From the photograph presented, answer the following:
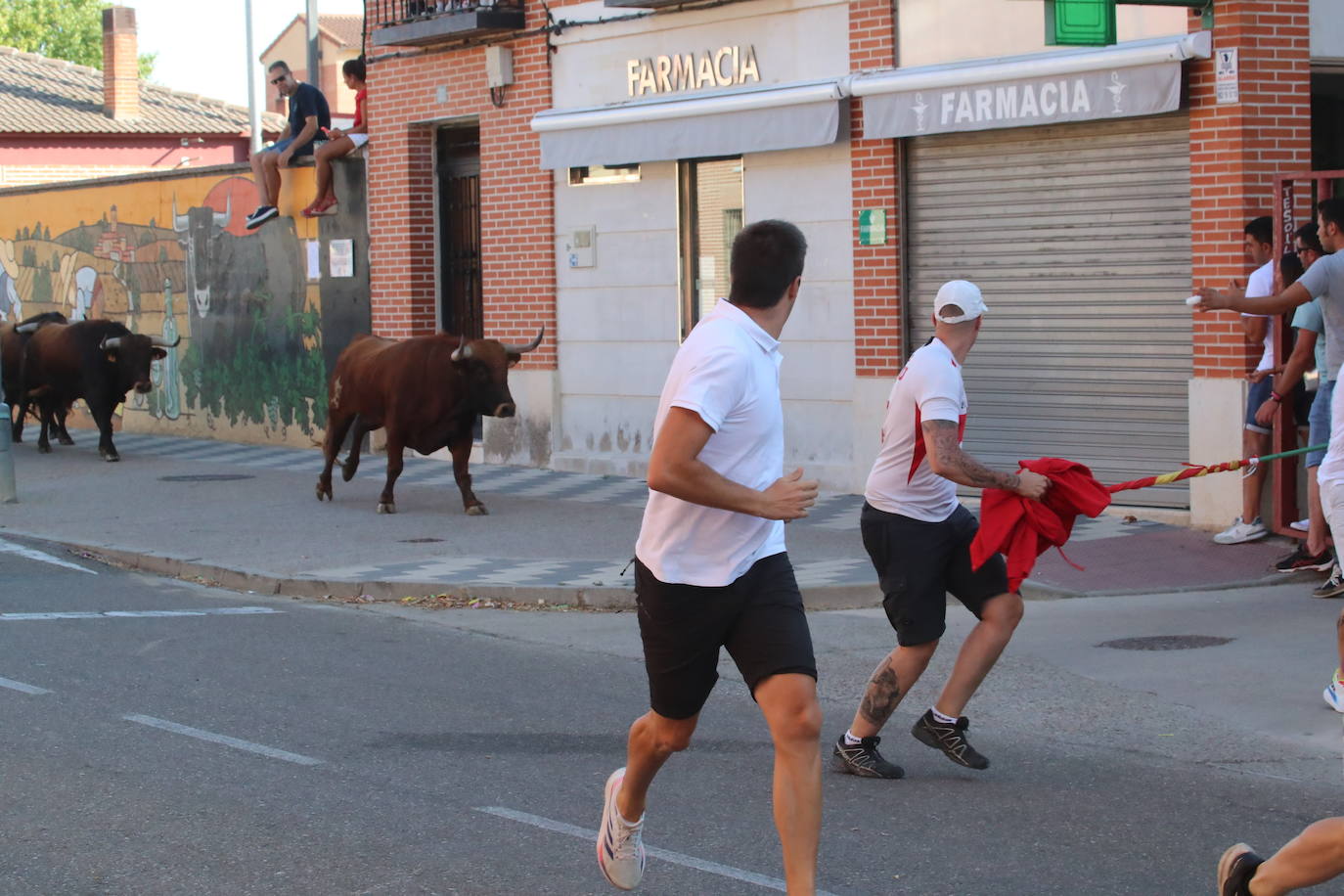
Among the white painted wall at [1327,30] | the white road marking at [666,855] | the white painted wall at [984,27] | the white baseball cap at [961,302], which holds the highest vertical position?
the white painted wall at [984,27]

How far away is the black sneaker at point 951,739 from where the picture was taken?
6.68m

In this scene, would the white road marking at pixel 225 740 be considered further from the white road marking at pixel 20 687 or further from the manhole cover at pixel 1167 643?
the manhole cover at pixel 1167 643

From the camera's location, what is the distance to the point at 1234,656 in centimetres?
874

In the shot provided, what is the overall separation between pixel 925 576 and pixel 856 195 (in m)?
8.56

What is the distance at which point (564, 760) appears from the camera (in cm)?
700

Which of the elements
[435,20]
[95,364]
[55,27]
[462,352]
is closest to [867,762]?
[462,352]

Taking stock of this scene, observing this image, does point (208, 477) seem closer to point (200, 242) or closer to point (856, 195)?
point (200, 242)

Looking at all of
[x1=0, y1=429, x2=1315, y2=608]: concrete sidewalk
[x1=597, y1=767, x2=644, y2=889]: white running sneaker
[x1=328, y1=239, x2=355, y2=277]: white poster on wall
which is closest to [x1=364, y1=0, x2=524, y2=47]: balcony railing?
[x1=328, y1=239, x2=355, y2=277]: white poster on wall

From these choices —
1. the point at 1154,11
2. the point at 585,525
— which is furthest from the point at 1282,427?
the point at 585,525

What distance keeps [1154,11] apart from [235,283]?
40.5 feet

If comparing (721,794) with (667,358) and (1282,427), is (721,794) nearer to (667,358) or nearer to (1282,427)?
(1282,427)

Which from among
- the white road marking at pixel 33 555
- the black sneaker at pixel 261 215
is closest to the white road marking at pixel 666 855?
the white road marking at pixel 33 555

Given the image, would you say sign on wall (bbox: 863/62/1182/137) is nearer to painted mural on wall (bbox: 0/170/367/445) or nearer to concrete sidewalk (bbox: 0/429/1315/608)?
concrete sidewalk (bbox: 0/429/1315/608)

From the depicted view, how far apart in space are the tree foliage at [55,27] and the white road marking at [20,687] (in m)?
73.0
